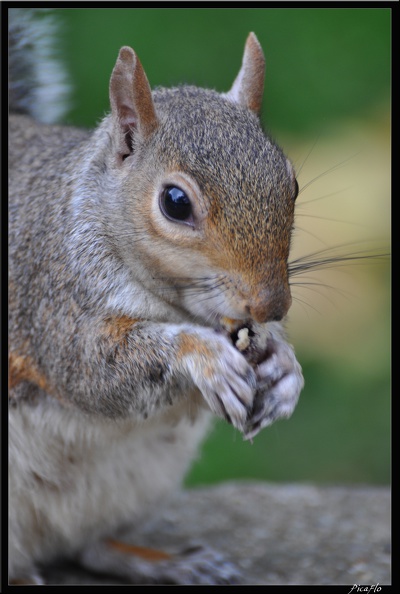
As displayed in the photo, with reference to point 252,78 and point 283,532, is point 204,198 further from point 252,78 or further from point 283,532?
point 283,532

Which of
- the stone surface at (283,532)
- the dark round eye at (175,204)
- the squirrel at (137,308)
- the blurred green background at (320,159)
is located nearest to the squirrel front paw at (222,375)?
the squirrel at (137,308)

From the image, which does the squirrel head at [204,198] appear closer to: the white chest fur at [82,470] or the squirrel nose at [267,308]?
the squirrel nose at [267,308]

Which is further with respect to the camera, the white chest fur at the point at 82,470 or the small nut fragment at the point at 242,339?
the white chest fur at the point at 82,470

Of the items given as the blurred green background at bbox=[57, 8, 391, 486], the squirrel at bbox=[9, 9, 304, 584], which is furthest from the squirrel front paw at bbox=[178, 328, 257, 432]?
the blurred green background at bbox=[57, 8, 391, 486]

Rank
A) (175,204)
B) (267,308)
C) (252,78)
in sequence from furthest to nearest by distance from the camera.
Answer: (252,78) → (175,204) → (267,308)

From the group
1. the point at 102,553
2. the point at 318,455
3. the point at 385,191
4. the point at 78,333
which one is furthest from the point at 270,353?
the point at 385,191

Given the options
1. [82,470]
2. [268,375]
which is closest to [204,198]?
[268,375]

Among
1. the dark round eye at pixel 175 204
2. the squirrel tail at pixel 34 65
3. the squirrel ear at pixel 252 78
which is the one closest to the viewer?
the dark round eye at pixel 175 204
